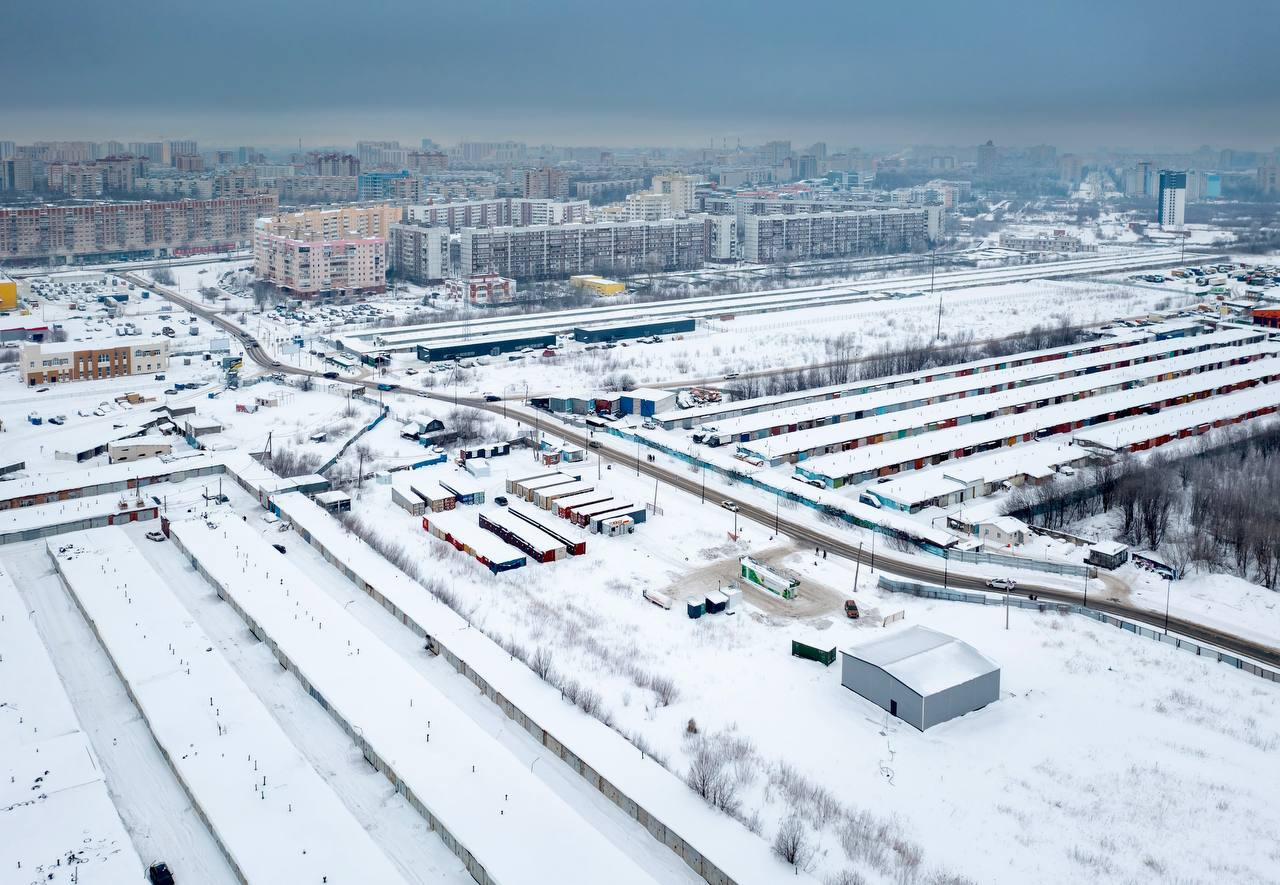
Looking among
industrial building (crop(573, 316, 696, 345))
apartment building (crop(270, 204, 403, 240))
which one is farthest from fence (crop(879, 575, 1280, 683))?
apartment building (crop(270, 204, 403, 240))

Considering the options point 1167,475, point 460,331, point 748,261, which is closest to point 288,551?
point 1167,475

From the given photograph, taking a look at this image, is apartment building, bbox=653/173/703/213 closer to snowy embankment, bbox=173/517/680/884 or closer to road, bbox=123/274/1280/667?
road, bbox=123/274/1280/667

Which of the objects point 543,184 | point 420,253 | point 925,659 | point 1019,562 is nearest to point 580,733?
point 925,659

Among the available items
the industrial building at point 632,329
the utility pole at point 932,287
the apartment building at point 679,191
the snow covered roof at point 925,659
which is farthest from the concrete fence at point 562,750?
the apartment building at point 679,191

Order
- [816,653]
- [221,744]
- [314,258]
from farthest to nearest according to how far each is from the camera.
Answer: [314,258] → [816,653] → [221,744]

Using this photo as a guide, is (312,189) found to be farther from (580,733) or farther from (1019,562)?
(580,733)

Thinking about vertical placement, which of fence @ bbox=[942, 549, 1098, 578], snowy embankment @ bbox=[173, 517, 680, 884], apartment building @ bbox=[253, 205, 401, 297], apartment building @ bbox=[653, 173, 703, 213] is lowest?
snowy embankment @ bbox=[173, 517, 680, 884]
